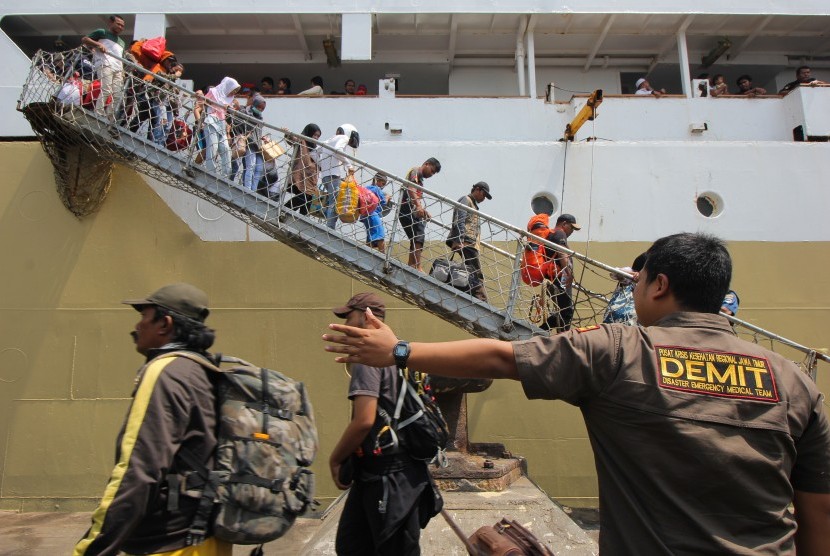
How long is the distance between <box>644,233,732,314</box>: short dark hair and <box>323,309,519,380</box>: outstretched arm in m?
0.55

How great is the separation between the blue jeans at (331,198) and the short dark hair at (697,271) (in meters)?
3.78

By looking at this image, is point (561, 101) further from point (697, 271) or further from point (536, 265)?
point (697, 271)

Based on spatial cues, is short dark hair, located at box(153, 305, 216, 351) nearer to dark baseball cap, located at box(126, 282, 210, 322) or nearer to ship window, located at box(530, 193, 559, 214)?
dark baseball cap, located at box(126, 282, 210, 322)

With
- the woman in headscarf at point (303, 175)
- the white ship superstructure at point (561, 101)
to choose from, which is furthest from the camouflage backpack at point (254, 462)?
the white ship superstructure at point (561, 101)

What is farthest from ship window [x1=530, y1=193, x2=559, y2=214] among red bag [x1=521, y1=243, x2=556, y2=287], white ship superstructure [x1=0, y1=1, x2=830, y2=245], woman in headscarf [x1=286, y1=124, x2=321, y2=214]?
woman in headscarf [x1=286, y1=124, x2=321, y2=214]

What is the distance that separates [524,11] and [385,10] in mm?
1916

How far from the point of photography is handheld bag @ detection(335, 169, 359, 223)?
16.9ft

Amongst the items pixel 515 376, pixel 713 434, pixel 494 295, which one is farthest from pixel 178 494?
pixel 494 295

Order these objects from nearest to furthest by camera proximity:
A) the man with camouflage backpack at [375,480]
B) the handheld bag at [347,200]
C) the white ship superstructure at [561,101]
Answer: the man with camouflage backpack at [375,480]
the handheld bag at [347,200]
the white ship superstructure at [561,101]

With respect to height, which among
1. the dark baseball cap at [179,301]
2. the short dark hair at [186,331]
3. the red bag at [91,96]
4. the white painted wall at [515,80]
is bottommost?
the short dark hair at [186,331]

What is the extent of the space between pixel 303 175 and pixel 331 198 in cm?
52

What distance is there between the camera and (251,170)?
5719 mm

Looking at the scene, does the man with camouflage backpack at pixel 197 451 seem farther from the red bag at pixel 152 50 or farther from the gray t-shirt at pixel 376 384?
the red bag at pixel 152 50

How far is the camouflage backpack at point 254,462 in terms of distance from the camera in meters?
1.98
